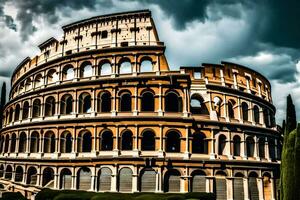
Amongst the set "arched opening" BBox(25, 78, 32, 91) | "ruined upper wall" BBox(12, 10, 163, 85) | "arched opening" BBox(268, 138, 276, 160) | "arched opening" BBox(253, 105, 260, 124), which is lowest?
"arched opening" BBox(268, 138, 276, 160)

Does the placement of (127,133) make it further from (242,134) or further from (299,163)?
(299,163)

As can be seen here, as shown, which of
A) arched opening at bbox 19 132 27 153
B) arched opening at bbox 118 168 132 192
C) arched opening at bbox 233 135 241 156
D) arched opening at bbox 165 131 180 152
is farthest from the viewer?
arched opening at bbox 19 132 27 153

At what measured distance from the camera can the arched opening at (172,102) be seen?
82.9ft

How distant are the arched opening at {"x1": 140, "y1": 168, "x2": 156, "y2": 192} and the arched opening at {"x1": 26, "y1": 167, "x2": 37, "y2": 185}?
11476 millimetres

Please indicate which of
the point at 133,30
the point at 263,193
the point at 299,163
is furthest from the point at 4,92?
the point at 299,163

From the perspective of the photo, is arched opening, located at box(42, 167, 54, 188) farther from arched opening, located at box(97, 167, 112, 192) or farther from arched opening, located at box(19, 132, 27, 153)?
arched opening, located at box(97, 167, 112, 192)

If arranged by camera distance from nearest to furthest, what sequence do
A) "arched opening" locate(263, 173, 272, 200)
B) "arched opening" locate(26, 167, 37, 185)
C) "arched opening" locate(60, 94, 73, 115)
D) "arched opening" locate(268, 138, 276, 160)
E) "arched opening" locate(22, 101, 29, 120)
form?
1. "arched opening" locate(263, 173, 272, 200)
2. "arched opening" locate(60, 94, 73, 115)
3. "arched opening" locate(26, 167, 37, 185)
4. "arched opening" locate(268, 138, 276, 160)
5. "arched opening" locate(22, 101, 29, 120)

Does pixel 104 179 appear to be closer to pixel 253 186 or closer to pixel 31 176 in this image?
pixel 31 176

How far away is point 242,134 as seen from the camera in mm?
26344

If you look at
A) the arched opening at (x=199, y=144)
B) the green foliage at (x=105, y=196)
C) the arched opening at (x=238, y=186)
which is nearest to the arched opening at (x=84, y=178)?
the green foliage at (x=105, y=196)

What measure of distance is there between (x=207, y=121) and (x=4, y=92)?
32.0 metres

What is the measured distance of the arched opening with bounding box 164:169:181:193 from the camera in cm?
2348

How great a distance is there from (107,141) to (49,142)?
6.03m

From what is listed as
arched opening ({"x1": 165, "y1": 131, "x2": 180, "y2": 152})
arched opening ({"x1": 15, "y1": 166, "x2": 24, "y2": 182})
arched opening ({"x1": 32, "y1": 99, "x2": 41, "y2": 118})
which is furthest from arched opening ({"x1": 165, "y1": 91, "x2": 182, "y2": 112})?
arched opening ({"x1": 15, "y1": 166, "x2": 24, "y2": 182})
